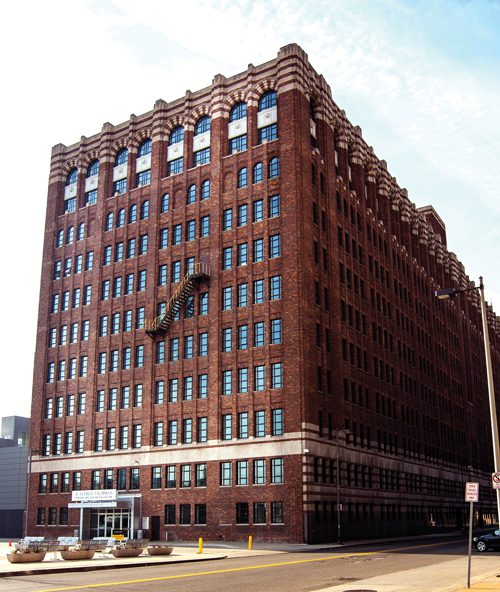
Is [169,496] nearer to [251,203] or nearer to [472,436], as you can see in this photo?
[251,203]

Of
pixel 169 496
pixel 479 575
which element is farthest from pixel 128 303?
pixel 479 575

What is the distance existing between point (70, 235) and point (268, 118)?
28005 millimetres

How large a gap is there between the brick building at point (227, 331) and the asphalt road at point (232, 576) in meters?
20.2

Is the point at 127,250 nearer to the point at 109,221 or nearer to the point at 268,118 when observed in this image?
the point at 109,221

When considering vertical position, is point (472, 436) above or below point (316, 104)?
below

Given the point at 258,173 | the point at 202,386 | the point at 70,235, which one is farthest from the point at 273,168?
the point at 70,235

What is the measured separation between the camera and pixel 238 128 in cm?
6819

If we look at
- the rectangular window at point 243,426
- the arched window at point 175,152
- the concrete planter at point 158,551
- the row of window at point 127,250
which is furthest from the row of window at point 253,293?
the concrete planter at point 158,551

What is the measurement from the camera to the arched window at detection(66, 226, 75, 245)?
79875 mm

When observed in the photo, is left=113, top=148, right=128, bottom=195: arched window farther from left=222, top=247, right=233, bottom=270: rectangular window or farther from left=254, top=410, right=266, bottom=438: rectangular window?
left=254, top=410, right=266, bottom=438: rectangular window

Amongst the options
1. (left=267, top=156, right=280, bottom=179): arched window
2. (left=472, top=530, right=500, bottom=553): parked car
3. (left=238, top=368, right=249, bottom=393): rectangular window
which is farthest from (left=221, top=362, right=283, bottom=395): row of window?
(left=472, top=530, right=500, bottom=553): parked car

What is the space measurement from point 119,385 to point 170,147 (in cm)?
2499

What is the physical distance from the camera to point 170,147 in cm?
7388

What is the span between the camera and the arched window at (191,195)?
229ft
